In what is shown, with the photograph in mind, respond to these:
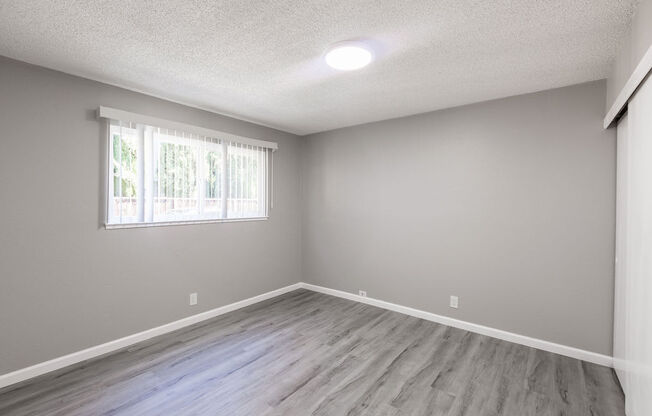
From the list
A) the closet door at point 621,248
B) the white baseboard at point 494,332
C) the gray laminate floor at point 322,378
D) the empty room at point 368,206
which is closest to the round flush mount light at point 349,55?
the empty room at point 368,206

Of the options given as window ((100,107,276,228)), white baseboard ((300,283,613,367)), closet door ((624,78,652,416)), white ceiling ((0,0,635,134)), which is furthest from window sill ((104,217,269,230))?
closet door ((624,78,652,416))

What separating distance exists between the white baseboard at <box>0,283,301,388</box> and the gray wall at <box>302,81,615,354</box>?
5.70ft

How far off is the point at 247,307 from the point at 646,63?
4092 millimetres

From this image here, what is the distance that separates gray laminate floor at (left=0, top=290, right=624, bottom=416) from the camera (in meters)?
2.03

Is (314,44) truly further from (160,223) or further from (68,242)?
(68,242)

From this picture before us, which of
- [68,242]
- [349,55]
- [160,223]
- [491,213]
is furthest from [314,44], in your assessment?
[68,242]

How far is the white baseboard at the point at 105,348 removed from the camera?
2.26 meters

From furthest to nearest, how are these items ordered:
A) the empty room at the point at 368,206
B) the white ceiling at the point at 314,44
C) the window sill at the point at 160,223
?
1. the window sill at the point at 160,223
2. the empty room at the point at 368,206
3. the white ceiling at the point at 314,44

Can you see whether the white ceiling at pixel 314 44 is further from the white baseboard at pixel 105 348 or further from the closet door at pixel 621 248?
the white baseboard at pixel 105 348

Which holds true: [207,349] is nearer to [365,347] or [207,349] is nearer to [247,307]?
[247,307]

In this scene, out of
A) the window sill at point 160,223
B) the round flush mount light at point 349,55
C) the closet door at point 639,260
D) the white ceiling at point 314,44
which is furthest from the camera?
the window sill at point 160,223

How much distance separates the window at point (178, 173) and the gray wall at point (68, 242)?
0.14 m

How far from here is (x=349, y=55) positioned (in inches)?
82.7

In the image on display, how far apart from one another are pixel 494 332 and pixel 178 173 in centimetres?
375
